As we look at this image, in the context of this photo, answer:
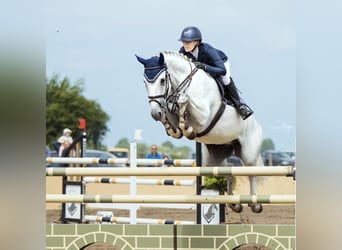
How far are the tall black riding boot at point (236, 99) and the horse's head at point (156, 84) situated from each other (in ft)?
1.25

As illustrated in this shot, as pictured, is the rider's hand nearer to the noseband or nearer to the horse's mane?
the horse's mane

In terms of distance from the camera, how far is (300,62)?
1.56 ft

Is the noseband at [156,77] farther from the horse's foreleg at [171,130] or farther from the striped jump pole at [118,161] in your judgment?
the striped jump pole at [118,161]

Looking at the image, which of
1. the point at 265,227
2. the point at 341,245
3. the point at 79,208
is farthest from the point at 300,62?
the point at 79,208

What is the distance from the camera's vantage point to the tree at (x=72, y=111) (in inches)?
536

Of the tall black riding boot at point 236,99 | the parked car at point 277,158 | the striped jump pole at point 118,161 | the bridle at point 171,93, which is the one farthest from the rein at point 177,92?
the parked car at point 277,158

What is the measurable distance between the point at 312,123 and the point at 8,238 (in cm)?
27

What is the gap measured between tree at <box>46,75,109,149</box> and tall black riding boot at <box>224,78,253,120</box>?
10787mm

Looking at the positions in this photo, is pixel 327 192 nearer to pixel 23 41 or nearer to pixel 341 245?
pixel 341 245

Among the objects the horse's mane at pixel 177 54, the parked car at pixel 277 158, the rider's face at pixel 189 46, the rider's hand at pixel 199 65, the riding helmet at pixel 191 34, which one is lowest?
the parked car at pixel 277 158

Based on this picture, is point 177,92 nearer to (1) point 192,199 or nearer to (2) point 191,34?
(2) point 191,34

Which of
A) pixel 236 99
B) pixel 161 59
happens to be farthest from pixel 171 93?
pixel 236 99

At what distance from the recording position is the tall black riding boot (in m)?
2.53

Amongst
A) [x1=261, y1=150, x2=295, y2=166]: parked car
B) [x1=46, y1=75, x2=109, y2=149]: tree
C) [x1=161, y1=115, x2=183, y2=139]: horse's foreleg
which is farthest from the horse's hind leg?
[x1=46, y1=75, x2=109, y2=149]: tree
